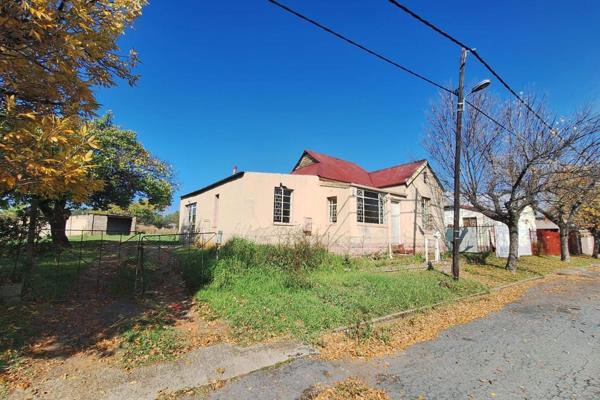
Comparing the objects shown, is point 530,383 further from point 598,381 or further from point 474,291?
point 474,291

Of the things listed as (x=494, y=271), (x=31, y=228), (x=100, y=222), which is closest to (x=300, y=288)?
(x=31, y=228)

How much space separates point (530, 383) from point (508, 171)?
1301cm

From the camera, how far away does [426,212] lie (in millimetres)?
20719

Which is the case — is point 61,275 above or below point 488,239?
below

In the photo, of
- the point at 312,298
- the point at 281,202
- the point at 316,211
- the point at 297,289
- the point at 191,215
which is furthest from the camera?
the point at 191,215

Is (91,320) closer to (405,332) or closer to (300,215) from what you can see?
(405,332)

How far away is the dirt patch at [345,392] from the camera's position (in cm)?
393

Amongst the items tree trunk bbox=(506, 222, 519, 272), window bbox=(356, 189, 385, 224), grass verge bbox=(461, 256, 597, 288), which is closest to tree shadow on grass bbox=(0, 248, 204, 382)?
window bbox=(356, 189, 385, 224)

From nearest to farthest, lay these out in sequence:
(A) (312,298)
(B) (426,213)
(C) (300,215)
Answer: (A) (312,298), (C) (300,215), (B) (426,213)

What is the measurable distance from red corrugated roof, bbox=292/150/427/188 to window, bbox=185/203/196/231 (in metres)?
7.52

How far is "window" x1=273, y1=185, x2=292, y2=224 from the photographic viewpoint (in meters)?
15.3

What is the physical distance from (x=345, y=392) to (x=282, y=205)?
38.5ft

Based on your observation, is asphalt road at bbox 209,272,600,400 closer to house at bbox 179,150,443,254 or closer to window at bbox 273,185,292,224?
house at bbox 179,150,443,254

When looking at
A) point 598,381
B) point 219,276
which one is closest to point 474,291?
point 598,381
